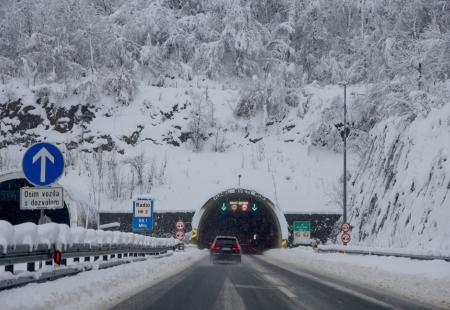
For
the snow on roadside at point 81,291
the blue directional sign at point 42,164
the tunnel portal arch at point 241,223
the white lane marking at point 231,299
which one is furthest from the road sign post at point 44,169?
the tunnel portal arch at point 241,223

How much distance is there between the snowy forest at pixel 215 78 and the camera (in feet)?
176

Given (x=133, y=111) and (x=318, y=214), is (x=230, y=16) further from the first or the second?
(x=318, y=214)

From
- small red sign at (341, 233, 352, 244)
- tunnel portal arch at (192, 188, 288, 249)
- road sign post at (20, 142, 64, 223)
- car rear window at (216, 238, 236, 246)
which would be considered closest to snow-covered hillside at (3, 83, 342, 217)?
tunnel portal arch at (192, 188, 288, 249)

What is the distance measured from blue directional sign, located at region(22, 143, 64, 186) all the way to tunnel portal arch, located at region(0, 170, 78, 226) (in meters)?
21.7

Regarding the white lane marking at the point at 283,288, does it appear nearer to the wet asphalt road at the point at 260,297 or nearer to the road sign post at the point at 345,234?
the wet asphalt road at the point at 260,297

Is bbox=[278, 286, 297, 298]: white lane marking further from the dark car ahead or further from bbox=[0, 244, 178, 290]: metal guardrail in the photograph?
the dark car ahead

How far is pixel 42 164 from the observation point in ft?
34.6

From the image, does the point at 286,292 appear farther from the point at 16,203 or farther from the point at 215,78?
the point at 215,78

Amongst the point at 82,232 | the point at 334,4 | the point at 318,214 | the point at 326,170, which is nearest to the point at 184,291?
the point at 82,232

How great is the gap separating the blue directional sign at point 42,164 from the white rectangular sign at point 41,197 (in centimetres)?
21

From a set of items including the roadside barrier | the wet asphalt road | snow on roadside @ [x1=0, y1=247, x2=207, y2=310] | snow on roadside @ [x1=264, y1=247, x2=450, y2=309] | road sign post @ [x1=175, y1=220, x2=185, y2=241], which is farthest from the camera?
road sign post @ [x1=175, y1=220, x2=185, y2=241]

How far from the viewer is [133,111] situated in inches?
2532

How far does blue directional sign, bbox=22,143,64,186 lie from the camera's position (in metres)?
10.5

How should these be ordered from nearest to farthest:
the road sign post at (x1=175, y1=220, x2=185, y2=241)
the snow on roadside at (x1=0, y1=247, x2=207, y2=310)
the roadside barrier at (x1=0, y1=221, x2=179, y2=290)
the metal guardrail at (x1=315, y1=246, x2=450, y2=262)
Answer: the snow on roadside at (x1=0, y1=247, x2=207, y2=310) → the roadside barrier at (x1=0, y1=221, x2=179, y2=290) → the metal guardrail at (x1=315, y1=246, x2=450, y2=262) → the road sign post at (x1=175, y1=220, x2=185, y2=241)
